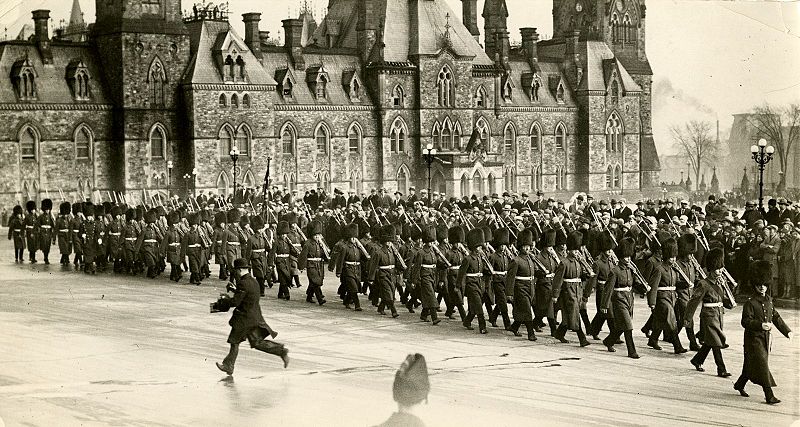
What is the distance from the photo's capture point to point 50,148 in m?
Result: 47.4

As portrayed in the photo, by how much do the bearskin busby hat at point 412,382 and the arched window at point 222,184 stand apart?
44275mm

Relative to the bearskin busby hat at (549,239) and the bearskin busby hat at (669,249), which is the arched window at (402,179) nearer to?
the bearskin busby hat at (549,239)

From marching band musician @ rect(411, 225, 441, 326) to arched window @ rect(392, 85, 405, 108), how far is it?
124 ft

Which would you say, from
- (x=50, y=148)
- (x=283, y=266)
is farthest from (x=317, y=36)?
(x=283, y=266)

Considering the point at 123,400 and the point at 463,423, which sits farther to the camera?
the point at 123,400

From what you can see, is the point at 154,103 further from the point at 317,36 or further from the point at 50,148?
the point at 317,36

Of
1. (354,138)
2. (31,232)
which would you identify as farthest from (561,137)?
(31,232)

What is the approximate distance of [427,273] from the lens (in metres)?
20.5

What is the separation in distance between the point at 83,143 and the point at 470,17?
29.1 metres

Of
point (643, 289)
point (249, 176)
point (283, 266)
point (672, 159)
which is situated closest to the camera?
point (643, 289)

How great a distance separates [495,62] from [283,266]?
141ft

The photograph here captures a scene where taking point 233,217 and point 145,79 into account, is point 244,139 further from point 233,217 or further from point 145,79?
point 233,217

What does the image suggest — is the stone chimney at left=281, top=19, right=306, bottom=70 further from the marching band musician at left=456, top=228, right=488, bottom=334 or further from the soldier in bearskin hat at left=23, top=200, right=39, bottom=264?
the marching band musician at left=456, top=228, right=488, bottom=334

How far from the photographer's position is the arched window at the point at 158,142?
5022 centimetres
